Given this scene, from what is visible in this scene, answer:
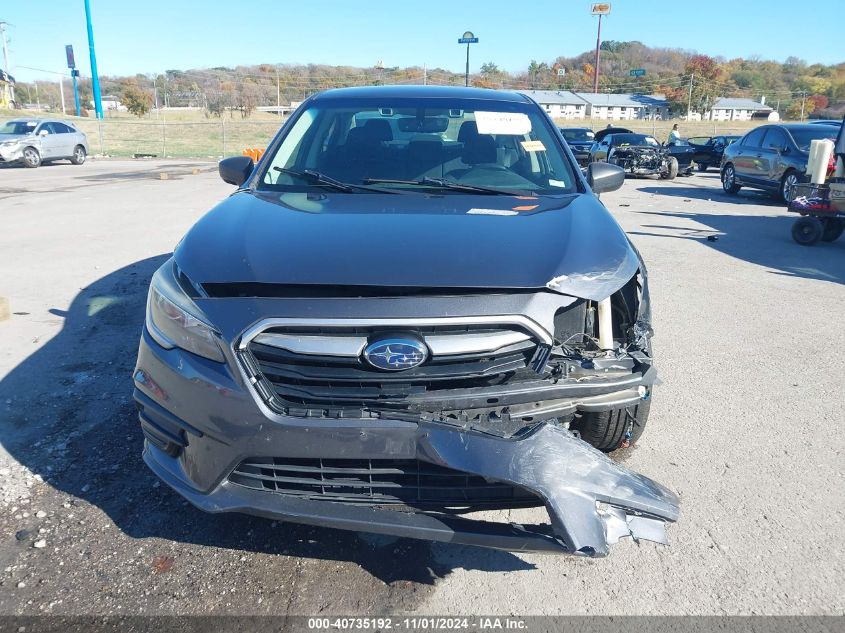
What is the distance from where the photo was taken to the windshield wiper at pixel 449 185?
3.41 m

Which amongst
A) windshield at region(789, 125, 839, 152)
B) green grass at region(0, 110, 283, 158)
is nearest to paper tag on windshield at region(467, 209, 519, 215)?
windshield at region(789, 125, 839, 152)

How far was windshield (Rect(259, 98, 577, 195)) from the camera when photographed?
360 cm

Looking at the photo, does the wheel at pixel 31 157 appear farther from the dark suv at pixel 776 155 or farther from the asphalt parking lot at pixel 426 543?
the dark suv at pixel 776 155

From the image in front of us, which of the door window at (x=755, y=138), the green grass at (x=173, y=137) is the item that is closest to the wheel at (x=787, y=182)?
the door window at (x=755, y=138)

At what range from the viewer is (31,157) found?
873 inches

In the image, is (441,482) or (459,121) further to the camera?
(459,121)

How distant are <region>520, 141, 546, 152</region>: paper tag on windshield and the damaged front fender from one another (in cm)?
217

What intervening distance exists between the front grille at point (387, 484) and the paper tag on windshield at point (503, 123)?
2380 millimetres

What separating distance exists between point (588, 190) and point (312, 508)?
88.2 inches

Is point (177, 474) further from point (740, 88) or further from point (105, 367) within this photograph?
point (740, 88)

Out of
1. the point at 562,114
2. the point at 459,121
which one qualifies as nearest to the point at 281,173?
the point at 459,121

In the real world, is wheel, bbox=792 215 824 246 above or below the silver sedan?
below

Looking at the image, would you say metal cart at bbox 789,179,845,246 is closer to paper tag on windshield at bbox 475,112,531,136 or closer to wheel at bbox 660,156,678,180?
paper tag on windshield at bbox 475,112,531,136

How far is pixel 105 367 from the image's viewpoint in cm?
450
